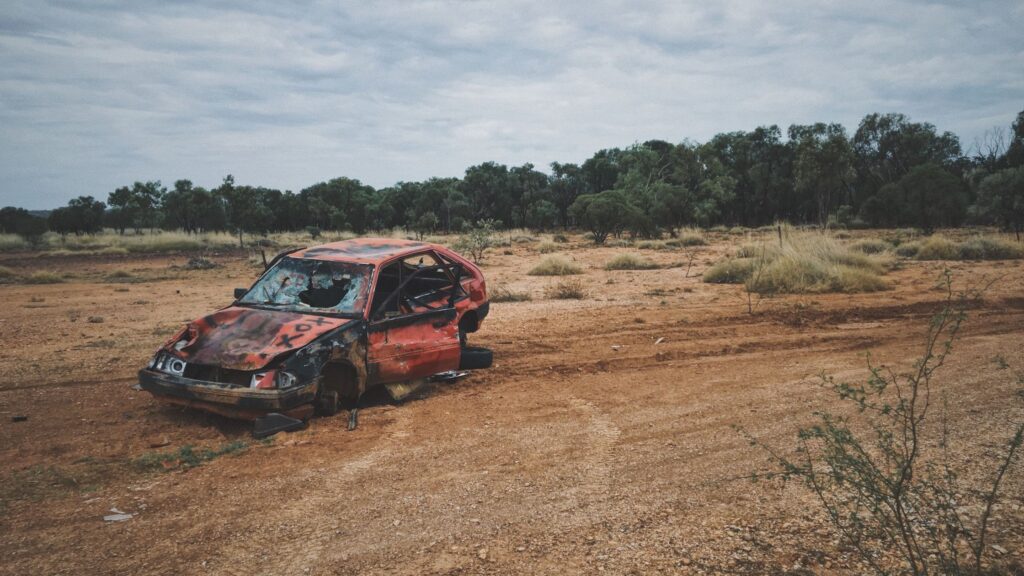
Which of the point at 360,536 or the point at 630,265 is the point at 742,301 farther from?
the point at 360,536

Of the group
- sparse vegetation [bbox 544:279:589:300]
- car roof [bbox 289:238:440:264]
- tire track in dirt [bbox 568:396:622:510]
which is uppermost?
car roof [bbox 289:238:440:264]

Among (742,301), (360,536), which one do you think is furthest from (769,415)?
(742,301)

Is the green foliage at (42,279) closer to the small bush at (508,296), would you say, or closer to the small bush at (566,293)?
the small bush at (508,296)

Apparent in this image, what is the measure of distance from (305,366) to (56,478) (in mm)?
1959

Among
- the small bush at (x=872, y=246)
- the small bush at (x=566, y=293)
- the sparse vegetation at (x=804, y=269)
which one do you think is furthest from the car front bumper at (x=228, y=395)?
the small bush at (x=872, y=246)

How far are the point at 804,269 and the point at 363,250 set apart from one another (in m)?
11.4

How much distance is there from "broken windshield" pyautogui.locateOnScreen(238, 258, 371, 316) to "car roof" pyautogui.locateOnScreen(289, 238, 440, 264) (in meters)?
0.10

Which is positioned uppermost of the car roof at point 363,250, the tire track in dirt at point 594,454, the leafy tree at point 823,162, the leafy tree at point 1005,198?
the leafy tree at point 823,162

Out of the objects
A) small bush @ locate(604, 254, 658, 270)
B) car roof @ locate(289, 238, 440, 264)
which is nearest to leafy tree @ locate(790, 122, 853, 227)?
small bush @ locate(604, 254, 658, 270)

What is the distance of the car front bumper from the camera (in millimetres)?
5242

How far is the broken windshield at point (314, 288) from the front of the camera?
6344 millimetres

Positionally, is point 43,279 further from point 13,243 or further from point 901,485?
point 901,485

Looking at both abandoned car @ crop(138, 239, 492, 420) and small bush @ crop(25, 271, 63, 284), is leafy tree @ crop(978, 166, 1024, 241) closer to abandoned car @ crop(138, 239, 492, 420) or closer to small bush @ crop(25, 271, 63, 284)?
abandoned car @ crop(138, 239, 492, 420)

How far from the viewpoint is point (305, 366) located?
5496 millimetres
